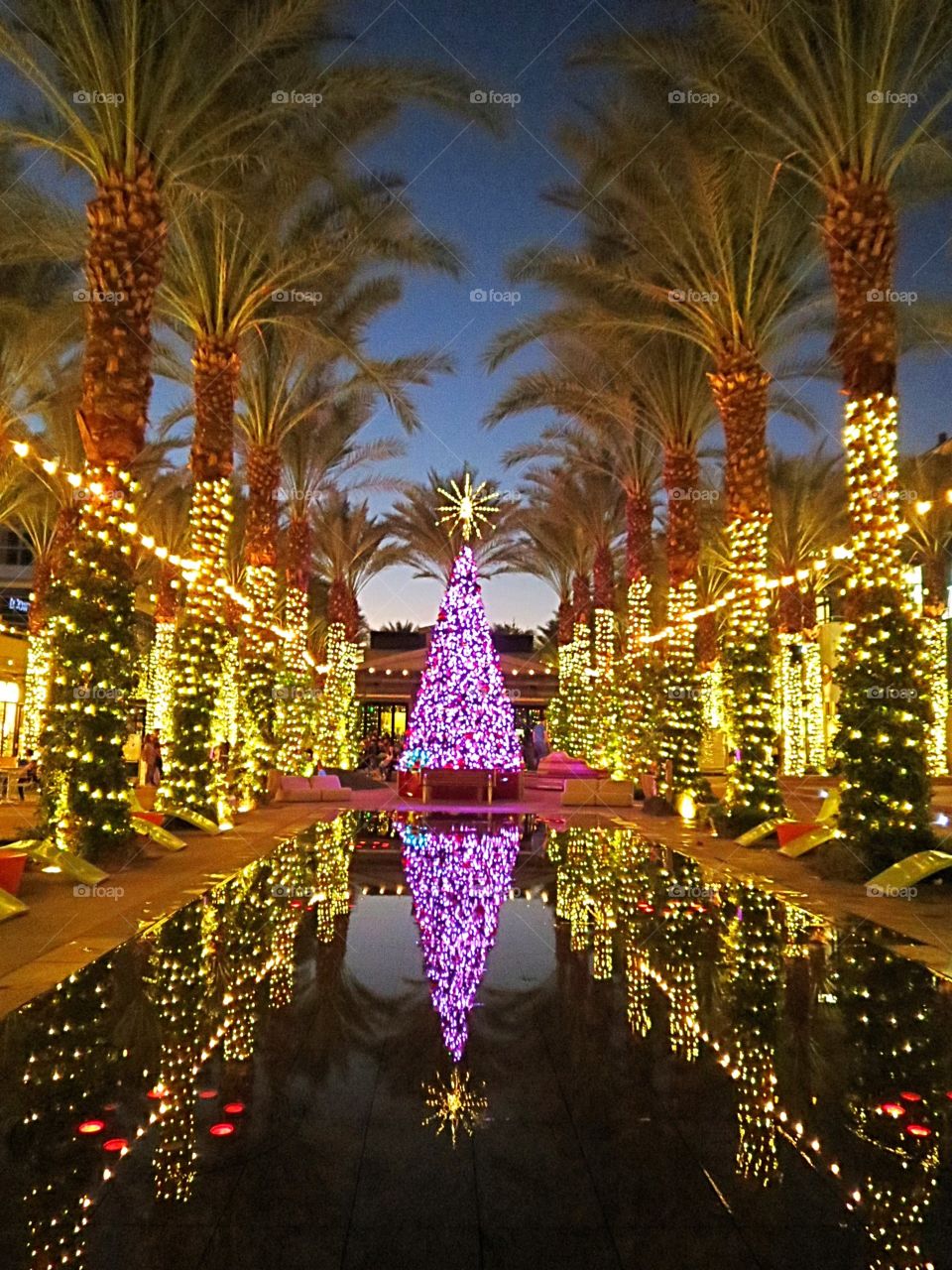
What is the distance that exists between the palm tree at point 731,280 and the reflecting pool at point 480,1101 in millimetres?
8200

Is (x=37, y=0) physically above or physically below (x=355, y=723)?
above

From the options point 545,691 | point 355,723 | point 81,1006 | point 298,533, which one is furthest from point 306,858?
point 545,691

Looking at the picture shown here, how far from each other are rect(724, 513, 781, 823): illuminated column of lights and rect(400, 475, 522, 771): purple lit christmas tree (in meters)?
7.88

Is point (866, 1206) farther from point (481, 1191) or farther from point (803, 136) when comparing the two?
point (803, 136)

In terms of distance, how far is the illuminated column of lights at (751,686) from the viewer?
53.7 feet

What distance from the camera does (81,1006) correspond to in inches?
237

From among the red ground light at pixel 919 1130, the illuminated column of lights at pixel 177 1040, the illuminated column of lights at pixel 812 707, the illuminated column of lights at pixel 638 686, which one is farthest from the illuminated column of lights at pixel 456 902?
the illuminated column of lights at pixel 812 707

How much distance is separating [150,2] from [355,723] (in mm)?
29961

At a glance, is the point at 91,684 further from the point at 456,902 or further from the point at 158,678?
the point at 158,678
